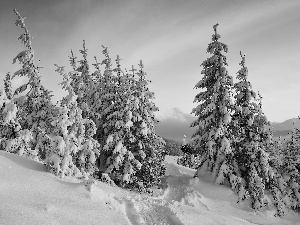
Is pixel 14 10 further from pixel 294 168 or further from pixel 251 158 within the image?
pixel 294 168

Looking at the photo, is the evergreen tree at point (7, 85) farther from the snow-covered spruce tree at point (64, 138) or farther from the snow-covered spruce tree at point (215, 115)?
the snow-covered spruce tree at point (215, 115)

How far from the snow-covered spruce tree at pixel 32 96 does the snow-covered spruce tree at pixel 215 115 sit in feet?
45.8

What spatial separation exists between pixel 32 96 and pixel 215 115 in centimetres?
1633

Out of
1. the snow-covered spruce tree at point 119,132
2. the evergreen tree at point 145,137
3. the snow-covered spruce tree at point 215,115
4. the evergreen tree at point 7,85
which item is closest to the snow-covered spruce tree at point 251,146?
the snow-covered spruce tree at point 215,115

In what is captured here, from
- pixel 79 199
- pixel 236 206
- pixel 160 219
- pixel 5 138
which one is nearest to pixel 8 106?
pixel 5 138

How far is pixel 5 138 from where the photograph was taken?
2020cm

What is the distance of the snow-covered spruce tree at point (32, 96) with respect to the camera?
23125 millimetres

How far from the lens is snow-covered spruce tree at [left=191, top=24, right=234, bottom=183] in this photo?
2783 centimetres

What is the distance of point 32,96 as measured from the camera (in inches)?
934

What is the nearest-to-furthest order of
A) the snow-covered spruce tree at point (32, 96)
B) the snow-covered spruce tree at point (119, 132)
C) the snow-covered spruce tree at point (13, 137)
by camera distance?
the snow-covered spruce tree at point (13, 137) → the snow-covered spruce tree at point (32, 96) → the snow-covered spruce tree at point (119, 132)

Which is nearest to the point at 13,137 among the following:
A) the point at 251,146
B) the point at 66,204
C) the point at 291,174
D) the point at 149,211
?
the point at 66,204

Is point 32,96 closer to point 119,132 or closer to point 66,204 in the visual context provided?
point 119,132

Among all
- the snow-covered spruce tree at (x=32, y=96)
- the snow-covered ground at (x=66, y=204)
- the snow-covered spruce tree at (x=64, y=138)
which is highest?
Answer: the snow-covered spruce tree at (x=32, y=96)

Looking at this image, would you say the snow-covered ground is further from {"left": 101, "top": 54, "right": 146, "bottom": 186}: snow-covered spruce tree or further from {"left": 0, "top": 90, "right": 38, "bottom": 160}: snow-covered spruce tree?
{"left": 101, "top": 54, "right": 146, "bottom": 186}: snow-covered spruce tree
